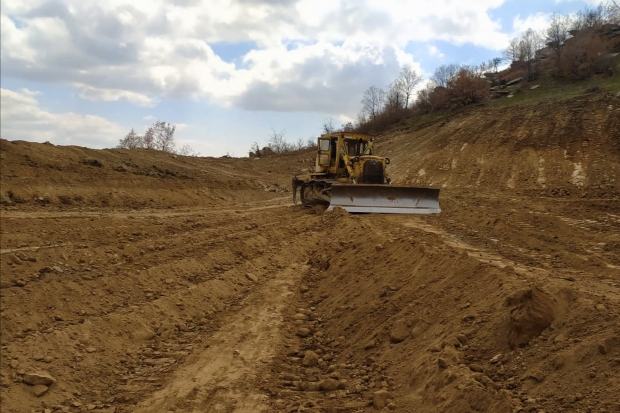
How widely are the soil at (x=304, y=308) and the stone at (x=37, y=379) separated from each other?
0.02 meters

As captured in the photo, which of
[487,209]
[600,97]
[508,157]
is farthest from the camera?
[600,97]

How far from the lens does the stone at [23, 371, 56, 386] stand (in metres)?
5.01

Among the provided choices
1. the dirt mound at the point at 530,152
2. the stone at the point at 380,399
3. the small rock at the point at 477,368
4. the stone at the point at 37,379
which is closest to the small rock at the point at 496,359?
the small rock at the point at 477,368

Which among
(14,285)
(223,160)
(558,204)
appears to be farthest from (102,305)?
(223,160)

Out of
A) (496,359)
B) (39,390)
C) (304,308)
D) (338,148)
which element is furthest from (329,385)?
(338,148)

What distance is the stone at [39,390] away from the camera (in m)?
4.93

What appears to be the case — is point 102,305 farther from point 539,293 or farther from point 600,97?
point 600,97

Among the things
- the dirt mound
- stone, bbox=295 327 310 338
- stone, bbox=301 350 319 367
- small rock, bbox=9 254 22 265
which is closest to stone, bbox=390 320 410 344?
stone, bbox=301 350 319 367

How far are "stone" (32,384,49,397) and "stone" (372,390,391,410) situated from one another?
3.19 meters

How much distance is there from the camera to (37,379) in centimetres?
503

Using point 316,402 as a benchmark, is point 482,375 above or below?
above

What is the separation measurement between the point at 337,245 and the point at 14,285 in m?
5.88

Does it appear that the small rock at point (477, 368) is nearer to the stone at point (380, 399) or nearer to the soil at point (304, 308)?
the soil at point (304, 308)

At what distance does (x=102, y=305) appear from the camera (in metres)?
6.54
